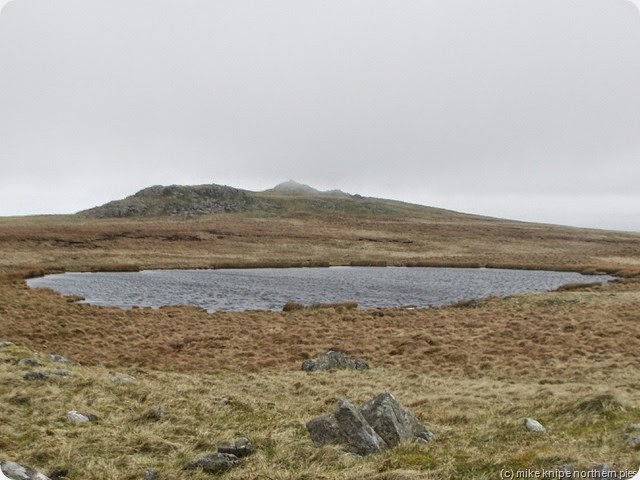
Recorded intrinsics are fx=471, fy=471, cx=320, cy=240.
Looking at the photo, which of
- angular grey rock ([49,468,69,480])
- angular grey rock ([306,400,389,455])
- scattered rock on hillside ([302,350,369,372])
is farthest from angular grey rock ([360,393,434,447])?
scattered rock on hillside ([302,350,369,372])

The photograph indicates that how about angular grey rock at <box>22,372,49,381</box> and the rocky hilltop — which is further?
the rocky hilltop

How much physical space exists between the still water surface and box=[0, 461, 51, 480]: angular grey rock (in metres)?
30.3

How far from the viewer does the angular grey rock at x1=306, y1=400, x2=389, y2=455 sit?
9469 mm

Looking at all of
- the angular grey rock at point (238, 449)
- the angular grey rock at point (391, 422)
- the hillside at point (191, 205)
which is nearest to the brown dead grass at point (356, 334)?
the angular grey rock at point (391, 422)

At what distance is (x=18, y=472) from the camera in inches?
338

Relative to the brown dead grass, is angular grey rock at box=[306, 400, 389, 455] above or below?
above

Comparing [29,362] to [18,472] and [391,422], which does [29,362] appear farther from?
[391,422]

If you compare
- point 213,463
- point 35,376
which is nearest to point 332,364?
point 35,376

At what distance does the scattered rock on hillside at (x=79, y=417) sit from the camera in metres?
11.6

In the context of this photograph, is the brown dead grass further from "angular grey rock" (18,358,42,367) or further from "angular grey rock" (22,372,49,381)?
"angular grey rock" (22,372,49,381)

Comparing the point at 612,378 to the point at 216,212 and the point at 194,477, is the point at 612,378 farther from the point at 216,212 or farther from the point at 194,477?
the point at 216,212

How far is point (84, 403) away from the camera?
42.3 ft

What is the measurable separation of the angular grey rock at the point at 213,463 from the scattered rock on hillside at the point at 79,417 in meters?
4.06

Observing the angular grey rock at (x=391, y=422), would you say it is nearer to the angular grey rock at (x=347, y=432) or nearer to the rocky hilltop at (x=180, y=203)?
the angular grey rock at (x=347, y=432)
